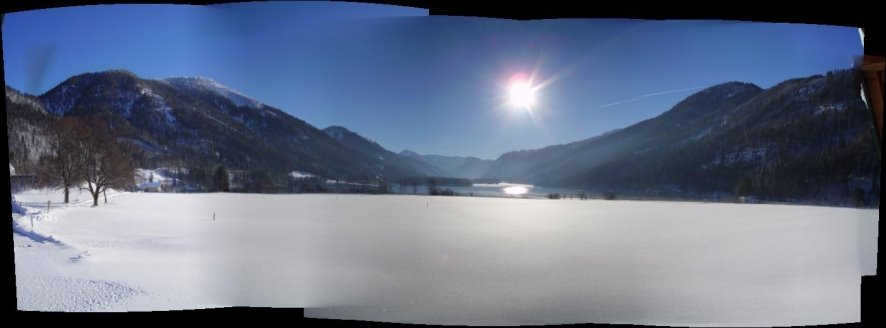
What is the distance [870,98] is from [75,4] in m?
5.14

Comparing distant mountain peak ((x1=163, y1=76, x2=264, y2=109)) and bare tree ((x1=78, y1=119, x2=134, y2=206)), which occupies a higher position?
distant mountain peak ((x1=163, y1=76, x2=264, y2=109))

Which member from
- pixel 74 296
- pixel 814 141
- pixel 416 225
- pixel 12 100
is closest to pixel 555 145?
pixel 416 225

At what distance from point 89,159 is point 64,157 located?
0.23 m

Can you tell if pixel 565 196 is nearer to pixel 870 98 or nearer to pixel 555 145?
pixel 555 145

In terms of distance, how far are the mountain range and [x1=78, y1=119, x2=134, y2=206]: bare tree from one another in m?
0.12

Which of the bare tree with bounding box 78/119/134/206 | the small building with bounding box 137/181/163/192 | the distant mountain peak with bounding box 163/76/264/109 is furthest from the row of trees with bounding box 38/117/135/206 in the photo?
the distant mountain peak with bounding box 163/76/264/109

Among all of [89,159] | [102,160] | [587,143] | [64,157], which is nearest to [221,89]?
[102,160]

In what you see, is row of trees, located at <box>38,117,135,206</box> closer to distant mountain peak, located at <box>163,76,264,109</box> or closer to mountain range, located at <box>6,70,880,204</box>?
mountain range, located at <box>6,70,880,204</box>

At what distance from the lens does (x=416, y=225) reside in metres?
3.22

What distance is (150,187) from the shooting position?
313cm

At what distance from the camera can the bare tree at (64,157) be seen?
305cm

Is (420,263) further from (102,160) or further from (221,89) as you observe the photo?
(102,160)

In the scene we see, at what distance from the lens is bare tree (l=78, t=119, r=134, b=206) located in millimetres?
3172

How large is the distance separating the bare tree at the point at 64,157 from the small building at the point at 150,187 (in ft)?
1.99
